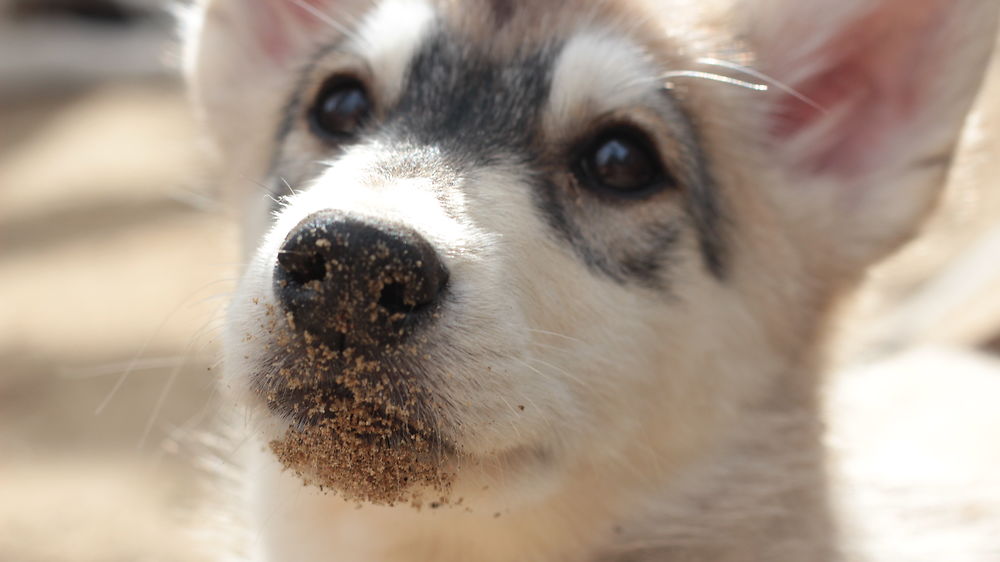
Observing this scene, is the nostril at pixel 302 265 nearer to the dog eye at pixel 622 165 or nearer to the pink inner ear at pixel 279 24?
the dog eye at pixel 622 165

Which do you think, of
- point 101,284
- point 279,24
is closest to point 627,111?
point 279,24

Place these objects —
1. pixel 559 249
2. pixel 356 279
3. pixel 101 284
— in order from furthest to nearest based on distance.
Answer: pixel 101 284
pixel 559 249
pixel 356 279

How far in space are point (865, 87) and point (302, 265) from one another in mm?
1872

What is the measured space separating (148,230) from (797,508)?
496 cm

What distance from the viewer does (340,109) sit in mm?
2836

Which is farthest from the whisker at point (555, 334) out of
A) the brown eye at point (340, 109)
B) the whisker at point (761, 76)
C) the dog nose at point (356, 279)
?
the whisker at point (761, 76)

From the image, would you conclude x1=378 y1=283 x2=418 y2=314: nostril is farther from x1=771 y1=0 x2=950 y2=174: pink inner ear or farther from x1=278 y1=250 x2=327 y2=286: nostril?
x1=771 y1=0 x2=950 y2=174: pink inner ear

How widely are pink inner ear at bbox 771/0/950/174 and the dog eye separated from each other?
0.62 meters

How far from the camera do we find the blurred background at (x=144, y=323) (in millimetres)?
3676

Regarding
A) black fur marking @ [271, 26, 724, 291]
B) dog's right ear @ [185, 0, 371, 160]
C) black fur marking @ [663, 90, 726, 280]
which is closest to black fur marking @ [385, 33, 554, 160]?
black fur marking @ [271, 26, 724, 291]

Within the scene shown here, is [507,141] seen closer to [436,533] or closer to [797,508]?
[436,533]

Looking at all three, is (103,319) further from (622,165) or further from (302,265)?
(302,265)

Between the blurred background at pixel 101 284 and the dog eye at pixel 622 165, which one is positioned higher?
the blurred background at pixel 101 284

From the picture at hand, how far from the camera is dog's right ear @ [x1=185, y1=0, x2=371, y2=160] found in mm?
3371
